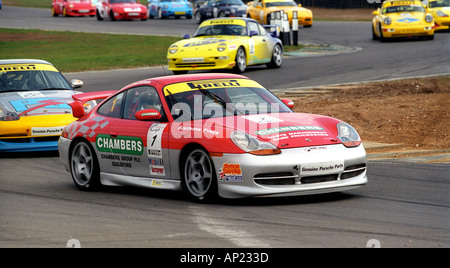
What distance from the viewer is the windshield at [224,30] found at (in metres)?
22.8

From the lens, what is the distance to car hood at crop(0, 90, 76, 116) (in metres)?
13.2

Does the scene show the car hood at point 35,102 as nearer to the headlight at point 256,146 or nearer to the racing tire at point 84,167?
the racing tire at point 84,167

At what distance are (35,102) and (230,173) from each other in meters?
5.98

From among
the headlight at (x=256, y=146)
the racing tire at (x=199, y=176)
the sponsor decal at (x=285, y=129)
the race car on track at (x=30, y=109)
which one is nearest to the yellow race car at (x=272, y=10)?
the race car on track at (x=30, y=109)

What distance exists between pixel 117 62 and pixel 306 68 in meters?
7.05

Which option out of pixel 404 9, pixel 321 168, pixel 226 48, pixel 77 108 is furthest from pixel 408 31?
pixel 321 168

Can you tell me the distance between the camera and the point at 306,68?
23.4 metres

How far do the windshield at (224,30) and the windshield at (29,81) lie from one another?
29.1 ft

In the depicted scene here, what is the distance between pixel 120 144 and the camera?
946cm

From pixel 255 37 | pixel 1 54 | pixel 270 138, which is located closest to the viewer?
pixel 270 138

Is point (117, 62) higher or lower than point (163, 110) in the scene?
lower
